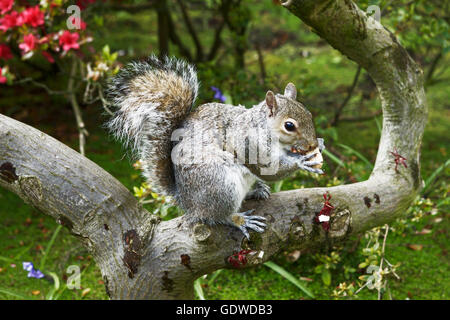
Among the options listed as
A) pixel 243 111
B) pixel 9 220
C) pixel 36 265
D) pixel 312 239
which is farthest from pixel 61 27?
pixel 312 239

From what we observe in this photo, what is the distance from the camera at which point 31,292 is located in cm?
199

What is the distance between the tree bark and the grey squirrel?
0.07m

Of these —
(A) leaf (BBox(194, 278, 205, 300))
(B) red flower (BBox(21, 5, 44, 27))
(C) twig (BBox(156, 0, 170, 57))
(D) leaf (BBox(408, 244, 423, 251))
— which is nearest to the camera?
(A) leaf (BBox(194, 278, 205, 300))

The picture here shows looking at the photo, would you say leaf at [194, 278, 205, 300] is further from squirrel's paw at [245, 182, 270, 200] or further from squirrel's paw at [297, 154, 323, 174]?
squirrel's paw at [297, 154, 323, 174]

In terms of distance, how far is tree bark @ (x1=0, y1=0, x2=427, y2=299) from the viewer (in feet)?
4.48

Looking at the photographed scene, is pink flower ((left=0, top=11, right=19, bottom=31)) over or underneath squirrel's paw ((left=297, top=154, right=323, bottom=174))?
over

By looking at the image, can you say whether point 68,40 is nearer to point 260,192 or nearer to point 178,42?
point 260,192

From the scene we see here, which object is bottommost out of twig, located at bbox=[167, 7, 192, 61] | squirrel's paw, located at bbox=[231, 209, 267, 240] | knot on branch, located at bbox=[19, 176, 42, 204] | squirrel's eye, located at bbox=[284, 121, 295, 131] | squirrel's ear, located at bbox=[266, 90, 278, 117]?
squirrel's paw, located at bbox=[231, 209, 267, 240]

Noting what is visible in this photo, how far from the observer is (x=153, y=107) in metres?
1.43

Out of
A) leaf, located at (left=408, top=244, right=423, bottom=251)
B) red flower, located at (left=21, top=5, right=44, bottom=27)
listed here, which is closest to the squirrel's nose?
leaf, located at (left=408, top=244, right=423, bottom=251)

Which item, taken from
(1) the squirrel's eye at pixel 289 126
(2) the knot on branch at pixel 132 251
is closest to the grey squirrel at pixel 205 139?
(1) the squirrel's eye at pixel 289 126

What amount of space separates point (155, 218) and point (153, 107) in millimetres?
322

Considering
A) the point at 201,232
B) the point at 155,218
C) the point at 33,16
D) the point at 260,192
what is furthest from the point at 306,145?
the point at 33,16

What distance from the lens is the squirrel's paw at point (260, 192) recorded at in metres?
1.54
